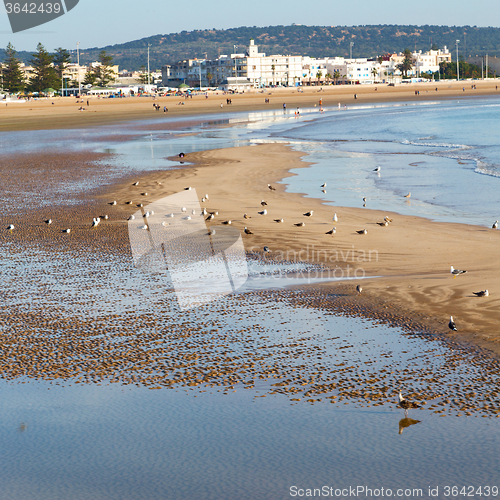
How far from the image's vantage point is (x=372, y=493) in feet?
16.9

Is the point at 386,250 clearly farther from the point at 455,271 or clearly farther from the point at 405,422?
the point at 405,422

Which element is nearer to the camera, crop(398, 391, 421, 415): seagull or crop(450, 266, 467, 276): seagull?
crop(398, 391, 421, 415): seagull

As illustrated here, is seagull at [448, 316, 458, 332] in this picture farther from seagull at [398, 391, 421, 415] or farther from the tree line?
the tree line

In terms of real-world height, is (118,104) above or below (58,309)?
above

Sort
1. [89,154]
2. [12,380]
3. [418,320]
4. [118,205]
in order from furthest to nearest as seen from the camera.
A: [89,154]
[118,205]
[418,320]
[12,380]

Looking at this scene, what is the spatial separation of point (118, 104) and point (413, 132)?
62.6 metres

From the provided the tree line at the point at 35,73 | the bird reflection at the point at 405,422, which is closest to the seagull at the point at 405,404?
the bird reflection at the point at 405,422

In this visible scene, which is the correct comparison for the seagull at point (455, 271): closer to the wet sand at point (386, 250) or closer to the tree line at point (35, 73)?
the wet sand at point (386, 250)

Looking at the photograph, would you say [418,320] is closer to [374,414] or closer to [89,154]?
[374,414]

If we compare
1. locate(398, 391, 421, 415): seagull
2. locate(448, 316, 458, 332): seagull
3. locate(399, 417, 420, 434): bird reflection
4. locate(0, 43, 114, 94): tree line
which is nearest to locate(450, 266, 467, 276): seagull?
locate(448, 316, 458, 332): seagull

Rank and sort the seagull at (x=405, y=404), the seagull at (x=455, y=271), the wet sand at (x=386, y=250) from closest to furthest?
the seagull at (x=405, y=404), the wet sand at (x=386, y=250), the seagull at (x=455, y=271)

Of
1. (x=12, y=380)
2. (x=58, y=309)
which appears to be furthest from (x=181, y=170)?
(x=12, y=380)

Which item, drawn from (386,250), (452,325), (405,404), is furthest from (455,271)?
(405,404)

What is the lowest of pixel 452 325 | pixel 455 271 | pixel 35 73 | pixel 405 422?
pixel 405 422
